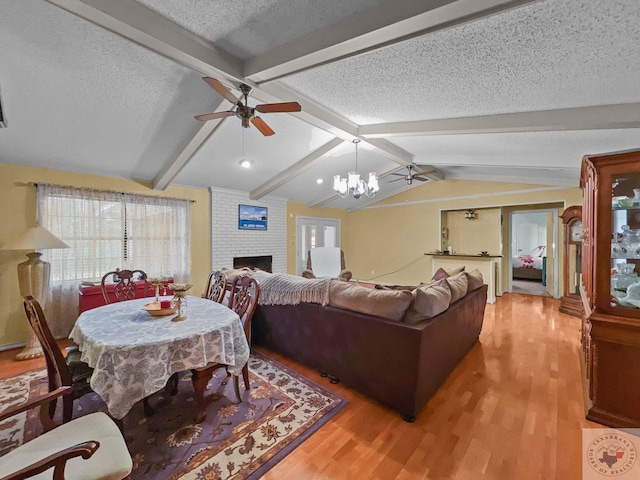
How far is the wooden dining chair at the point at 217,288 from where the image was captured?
265cm

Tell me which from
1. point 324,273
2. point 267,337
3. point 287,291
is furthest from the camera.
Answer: point 324,273

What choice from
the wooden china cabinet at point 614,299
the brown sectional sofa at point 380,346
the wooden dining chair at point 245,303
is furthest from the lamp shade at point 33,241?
the wooden china cabinet at point 614,299

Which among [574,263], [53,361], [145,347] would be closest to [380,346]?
[145,347]

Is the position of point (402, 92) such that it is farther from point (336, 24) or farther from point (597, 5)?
point (597, 5)

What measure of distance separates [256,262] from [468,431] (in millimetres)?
4840

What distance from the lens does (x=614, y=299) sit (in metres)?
1.95

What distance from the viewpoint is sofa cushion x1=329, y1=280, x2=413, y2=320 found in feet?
6.79

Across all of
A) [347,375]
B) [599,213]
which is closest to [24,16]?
[347,375]

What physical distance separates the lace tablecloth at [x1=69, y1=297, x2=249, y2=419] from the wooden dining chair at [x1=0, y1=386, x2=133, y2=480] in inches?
7.7

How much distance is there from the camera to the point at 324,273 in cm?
412

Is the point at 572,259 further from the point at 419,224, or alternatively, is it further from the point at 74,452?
the point at 74,452

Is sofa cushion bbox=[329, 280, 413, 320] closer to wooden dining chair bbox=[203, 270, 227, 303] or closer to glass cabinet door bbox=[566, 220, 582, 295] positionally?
wooden dining chair bbox=[203, 270, 227, 303]

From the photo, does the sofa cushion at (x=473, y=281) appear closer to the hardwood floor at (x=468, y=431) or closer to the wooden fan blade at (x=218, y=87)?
the hardwood floor at (x=468, y=431)

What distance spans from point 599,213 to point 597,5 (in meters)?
1.37
